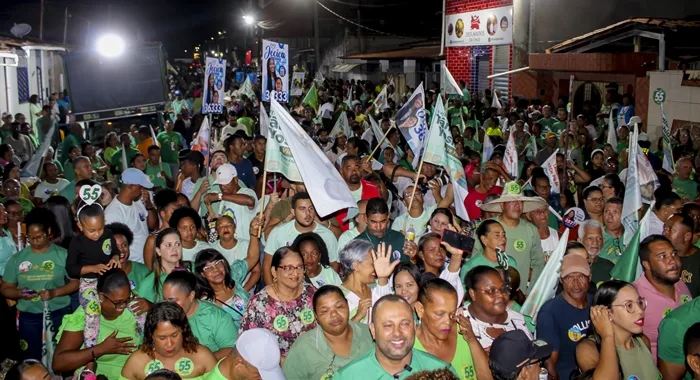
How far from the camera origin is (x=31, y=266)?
6.77 meters

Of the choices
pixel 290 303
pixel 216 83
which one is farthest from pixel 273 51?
pixel 290 303

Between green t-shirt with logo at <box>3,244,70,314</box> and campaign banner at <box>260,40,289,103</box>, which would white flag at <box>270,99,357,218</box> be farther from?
campaign banner at <box>260,40,289,103</box>

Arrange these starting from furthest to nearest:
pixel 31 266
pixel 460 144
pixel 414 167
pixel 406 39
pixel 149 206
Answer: pixel 406 39 → pixel 460 144 → pixel 414 167 → pixel 149 206 → pixel 31 266

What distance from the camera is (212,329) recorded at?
532 centimetres

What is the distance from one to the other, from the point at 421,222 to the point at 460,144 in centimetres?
429

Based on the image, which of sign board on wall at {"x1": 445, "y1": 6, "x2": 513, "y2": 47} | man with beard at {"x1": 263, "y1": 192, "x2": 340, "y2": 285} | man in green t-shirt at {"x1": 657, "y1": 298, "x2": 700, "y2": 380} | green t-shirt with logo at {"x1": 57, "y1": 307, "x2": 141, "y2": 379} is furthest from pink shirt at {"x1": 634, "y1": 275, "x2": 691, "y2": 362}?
sign board on wall at {"x1": 445, "y1": 6, "x2": 513, "y2": 47}

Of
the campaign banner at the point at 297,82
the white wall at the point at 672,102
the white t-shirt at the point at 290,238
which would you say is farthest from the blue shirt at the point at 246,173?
the campaign banner at the point at 297,82

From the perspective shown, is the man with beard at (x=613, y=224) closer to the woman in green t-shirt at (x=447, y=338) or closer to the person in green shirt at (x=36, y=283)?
the woman in green t-shirt at (x=447, y=338)

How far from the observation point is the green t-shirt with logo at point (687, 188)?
9.73m

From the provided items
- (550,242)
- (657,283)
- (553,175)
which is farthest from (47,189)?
(657,283)

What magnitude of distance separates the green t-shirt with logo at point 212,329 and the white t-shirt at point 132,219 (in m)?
2.74

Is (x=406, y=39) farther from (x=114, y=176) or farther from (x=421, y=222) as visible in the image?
(x=421, y=222)

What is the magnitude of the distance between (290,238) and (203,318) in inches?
71.3

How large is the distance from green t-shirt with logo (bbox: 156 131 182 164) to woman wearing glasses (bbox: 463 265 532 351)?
30.4 feet
